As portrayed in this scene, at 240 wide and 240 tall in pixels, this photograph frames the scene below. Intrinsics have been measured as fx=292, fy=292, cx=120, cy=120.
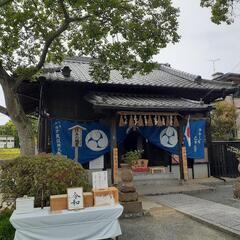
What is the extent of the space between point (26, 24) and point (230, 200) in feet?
28.7

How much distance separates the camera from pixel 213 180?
14.4 metres

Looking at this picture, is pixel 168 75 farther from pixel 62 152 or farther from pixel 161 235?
pixel 161 235

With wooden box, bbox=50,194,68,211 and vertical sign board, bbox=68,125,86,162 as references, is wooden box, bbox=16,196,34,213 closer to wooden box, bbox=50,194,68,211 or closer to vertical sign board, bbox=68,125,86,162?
wooden box, bbox=50,194,68,211

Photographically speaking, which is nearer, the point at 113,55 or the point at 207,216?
the point at 207,216

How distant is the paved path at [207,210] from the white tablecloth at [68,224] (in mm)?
2688

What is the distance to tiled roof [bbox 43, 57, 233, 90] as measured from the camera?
13.6m

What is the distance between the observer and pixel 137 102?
12914 millimetres

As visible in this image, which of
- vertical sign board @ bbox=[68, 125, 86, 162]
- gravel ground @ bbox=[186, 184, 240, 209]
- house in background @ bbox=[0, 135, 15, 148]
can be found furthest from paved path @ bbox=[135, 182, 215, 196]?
house in background @ bbox=[0, 135, 15, 148]

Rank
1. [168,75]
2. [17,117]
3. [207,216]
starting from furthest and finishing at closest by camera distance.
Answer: [168,75] → [17,117] → [207,216]

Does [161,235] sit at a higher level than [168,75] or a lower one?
lower

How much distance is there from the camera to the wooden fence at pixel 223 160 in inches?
614

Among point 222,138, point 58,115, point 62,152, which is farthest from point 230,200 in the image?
point 222,138

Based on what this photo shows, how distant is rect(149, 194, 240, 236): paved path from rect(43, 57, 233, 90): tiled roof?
621 cm

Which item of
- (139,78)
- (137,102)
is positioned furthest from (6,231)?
(139,78)
